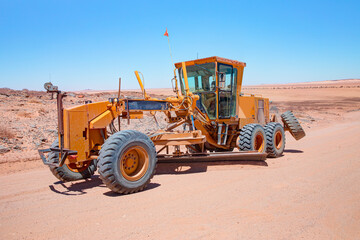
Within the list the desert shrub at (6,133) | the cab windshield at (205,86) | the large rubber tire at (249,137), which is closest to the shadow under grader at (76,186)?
the cab windshield at (205,86)

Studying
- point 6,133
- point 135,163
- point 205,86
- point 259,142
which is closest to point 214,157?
point 259,142

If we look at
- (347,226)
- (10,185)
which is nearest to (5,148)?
(10,185)

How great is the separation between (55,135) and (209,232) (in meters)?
9.85

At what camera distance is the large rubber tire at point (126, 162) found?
519 centimetres

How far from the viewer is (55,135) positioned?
12.1 metres

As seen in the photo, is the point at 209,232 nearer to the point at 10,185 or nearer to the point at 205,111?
the point at 10,185

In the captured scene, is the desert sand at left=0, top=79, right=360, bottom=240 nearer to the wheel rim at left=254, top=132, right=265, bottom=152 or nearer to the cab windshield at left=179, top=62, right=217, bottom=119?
the wheel rim at left=254, top=132, right=265, bottom=152

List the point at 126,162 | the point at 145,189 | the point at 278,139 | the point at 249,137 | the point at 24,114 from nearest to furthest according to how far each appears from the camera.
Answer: the point at 126,162 < the point at 145,189 < the point at 249,137 < the point at 278,139 < the point at 24,114

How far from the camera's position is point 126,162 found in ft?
18.7

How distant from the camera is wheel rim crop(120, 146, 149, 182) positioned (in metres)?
5.64

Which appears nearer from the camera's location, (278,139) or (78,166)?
(78,166)

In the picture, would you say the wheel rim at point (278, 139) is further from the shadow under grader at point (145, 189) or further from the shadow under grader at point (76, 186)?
the shadow under grader at point (76, 186)

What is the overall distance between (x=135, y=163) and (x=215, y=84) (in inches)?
156

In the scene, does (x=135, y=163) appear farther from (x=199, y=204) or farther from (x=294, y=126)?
(x=294, y=126)
